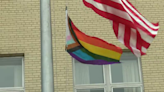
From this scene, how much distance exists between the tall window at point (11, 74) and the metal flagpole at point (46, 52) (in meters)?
3.72

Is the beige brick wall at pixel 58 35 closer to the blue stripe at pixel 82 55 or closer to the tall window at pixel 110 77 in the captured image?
the tall window at pixel 110 77

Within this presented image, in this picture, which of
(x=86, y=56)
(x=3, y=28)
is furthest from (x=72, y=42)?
(x=3, y=28)

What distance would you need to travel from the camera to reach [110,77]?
9414 mm

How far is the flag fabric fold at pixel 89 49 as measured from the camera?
587 centimetres

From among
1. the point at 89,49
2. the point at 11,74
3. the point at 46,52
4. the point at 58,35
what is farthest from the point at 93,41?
the point at 11,74

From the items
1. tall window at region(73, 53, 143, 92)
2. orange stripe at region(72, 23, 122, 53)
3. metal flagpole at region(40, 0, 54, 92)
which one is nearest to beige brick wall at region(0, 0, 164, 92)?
tall window at region(73, 53, 143, 92)

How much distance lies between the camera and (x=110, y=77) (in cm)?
941

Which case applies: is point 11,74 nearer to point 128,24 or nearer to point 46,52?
point 46,52

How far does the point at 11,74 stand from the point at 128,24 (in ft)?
13.9

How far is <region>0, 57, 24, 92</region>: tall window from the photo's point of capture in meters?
9.27

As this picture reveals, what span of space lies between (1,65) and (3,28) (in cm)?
93

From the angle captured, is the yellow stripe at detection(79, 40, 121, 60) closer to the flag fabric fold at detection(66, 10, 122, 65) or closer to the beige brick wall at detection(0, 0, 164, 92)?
the flag fabric fold at detection(66, 10, 122, 65)

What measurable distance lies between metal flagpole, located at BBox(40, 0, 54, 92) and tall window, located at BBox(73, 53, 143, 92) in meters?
3.67

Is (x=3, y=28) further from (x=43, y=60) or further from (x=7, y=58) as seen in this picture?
(x=43, y=60)
